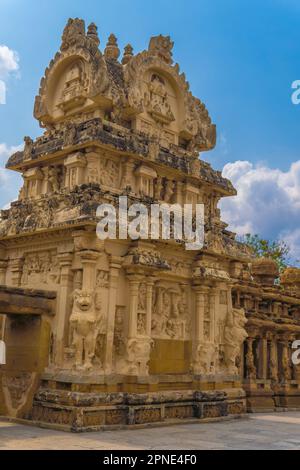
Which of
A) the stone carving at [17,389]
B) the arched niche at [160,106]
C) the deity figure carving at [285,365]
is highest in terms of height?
the arched niche at [160,106]

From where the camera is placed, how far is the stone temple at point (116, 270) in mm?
12617

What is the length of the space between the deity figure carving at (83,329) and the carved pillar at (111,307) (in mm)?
551

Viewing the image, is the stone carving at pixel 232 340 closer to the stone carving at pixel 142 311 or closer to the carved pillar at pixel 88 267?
the stone carving at pixel 142 311

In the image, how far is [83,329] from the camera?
1220cm

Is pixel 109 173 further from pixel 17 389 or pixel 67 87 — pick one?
pixel 17 389

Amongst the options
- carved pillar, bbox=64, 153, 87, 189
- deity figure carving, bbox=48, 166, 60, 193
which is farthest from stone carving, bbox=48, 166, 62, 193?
carved pillar, bbox=64, 153, 87, 189

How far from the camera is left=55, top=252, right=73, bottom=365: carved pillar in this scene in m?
12.8

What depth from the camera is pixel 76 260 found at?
1296cm

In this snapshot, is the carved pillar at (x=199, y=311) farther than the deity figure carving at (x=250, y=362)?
No

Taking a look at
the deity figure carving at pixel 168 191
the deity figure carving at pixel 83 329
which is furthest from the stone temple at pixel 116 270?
the deity figure carving at pixel 168 191

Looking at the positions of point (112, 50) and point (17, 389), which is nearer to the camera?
point (17, 389)

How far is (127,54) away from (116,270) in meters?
7.75

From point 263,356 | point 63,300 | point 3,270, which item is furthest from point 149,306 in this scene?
point 263,356

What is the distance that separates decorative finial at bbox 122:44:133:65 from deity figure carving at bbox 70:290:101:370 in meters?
8.31
